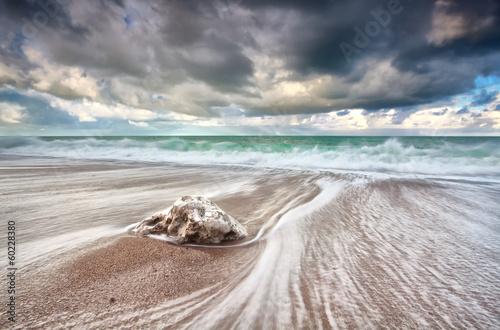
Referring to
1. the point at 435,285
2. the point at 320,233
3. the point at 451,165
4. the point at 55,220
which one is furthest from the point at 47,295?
the point at 451,165

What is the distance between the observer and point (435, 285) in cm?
187


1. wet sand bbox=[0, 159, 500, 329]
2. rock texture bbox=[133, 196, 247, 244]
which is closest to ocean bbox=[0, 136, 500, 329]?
wet sand bbox=[0, 159, 500, 329]

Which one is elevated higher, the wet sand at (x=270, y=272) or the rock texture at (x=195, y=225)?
the rock texture at (x=195, y=225)

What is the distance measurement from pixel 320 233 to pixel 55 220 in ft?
13.0

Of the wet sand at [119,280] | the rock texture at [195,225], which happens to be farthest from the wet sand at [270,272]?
the rock texture at [195,225]

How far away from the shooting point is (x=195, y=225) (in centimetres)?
254

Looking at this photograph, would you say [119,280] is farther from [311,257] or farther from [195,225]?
[311,257]

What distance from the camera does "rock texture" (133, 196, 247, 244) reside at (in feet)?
8.36

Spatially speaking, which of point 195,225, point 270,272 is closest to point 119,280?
point 195,225

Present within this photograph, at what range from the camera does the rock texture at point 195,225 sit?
2.55 m

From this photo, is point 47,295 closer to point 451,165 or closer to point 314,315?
point 314,315

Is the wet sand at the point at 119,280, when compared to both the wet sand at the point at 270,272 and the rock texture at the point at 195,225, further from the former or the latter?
the rock texture at the point at 195,225

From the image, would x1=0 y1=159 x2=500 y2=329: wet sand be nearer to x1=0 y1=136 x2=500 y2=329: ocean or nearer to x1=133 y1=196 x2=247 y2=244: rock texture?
x1=0 y1=136 x2=500 y2=329: ocean

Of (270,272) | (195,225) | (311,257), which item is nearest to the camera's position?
(270,272)
